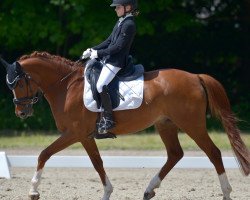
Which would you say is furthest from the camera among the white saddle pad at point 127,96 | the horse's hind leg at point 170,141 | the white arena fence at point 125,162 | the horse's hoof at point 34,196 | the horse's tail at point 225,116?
the white arena fence at point 125,162

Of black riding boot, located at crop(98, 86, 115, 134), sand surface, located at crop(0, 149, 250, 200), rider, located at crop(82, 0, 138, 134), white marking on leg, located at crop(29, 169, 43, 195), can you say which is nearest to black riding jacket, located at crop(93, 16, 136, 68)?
rider, located at crop(82, 0, 138, 134)

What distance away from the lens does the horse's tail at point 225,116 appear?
8.37 meters

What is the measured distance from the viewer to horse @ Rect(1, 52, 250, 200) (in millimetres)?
8211

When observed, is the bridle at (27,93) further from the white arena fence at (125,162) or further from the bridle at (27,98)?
the white arena fence at (125,162)

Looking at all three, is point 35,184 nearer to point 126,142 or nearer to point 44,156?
point 44,156

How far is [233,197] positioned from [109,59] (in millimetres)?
2301

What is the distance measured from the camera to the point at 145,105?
831 centimetres

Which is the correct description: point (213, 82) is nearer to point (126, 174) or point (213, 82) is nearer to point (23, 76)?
point (23, 76)

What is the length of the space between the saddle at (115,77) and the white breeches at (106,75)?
0.23ft

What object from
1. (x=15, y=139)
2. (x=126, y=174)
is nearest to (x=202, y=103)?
(x=126, y=174)

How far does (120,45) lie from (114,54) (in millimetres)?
151

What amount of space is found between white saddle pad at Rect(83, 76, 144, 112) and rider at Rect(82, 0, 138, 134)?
0.48 feet

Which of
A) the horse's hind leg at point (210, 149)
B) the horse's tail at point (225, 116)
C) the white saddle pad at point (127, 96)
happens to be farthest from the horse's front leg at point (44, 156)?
the horse's tail at point (225, 116)

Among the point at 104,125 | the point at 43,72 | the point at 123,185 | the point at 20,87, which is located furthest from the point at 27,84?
the point at 123,185
